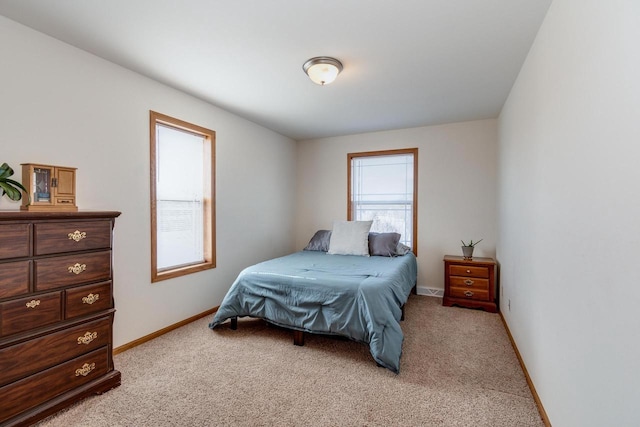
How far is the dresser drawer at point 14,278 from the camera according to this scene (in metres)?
1.61

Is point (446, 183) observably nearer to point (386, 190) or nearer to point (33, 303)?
point (386, 190)

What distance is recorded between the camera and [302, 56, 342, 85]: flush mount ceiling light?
2.42 metres

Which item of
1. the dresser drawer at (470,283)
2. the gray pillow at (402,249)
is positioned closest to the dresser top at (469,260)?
the dresser drawer at (470,283)

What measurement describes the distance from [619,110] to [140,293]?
3.33 meters

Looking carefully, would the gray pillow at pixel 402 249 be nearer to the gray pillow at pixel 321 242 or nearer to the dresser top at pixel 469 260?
the dresser top at pixel 469 260

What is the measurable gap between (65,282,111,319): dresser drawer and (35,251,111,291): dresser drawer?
5 centimetres

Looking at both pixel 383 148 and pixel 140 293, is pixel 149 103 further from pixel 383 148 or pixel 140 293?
pixel 383 148

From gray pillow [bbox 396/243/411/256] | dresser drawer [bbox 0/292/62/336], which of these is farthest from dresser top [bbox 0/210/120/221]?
gray pillow [bbox 396/243/411/256]

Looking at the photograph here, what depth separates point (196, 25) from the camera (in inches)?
78.7

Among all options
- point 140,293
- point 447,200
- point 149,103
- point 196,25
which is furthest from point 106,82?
point 447,200

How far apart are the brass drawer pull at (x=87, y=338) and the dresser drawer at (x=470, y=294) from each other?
3634 millimetres

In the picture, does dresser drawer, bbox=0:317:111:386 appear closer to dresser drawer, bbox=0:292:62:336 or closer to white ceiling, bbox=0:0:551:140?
dresser drawer, bbox=0:292:62:336

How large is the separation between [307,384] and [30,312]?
5.66 feet

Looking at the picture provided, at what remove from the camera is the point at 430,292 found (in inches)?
172
